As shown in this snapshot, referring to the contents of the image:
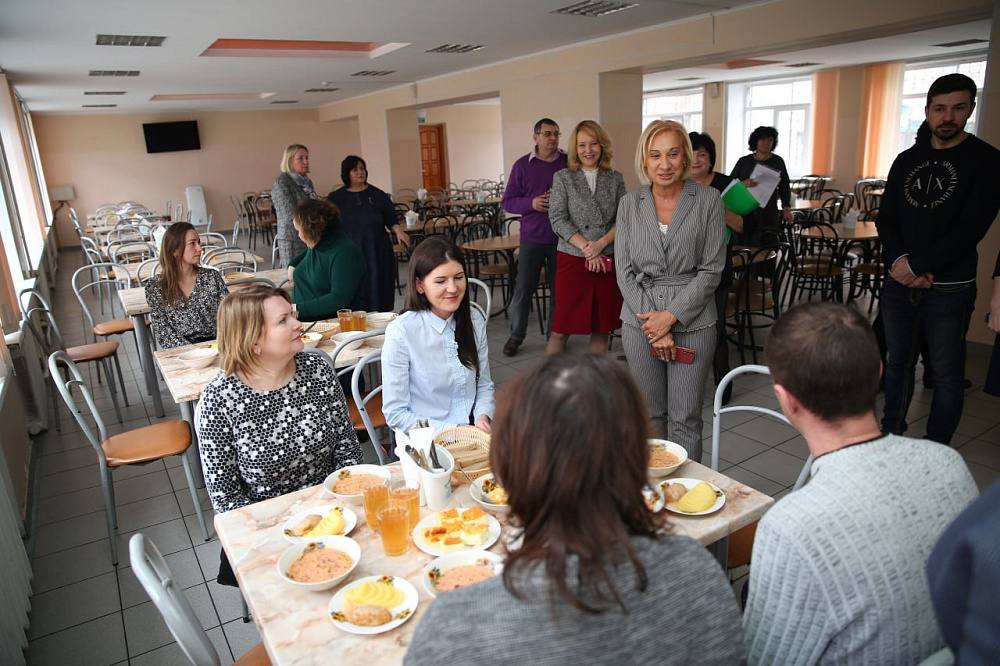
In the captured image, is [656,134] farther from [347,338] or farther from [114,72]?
[114,72]

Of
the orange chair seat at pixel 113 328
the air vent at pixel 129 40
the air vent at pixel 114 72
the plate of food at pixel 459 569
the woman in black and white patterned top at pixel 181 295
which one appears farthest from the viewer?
the air vent at pixel 114 72

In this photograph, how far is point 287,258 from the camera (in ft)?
15.7

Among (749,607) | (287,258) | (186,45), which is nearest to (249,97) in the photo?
(186,45)

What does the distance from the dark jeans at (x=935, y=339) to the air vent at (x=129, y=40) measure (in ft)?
18.0

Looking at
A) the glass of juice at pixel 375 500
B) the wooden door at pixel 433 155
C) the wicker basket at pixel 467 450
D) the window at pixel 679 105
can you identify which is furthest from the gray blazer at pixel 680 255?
the wooden door at pixel 433 155

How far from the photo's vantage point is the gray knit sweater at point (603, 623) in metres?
0.69

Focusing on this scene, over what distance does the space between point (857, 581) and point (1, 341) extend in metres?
3.46

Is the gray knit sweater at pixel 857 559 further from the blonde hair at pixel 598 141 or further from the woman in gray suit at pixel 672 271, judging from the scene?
the blonde hair at pixel 598 141

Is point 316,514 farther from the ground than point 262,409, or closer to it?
closer to it

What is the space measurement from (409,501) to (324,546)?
0.60ft

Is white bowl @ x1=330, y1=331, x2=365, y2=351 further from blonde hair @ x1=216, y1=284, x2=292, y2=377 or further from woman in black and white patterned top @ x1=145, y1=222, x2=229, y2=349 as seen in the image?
blonde hair @ x1=216, y1=284, x2=292, y2=377

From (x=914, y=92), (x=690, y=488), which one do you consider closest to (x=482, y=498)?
(x=690, y=488)

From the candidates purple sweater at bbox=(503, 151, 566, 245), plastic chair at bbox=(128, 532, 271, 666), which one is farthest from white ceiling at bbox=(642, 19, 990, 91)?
plastic chair at bbox=(128, 532, 271, 666)

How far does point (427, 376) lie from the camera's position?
2025 mm
